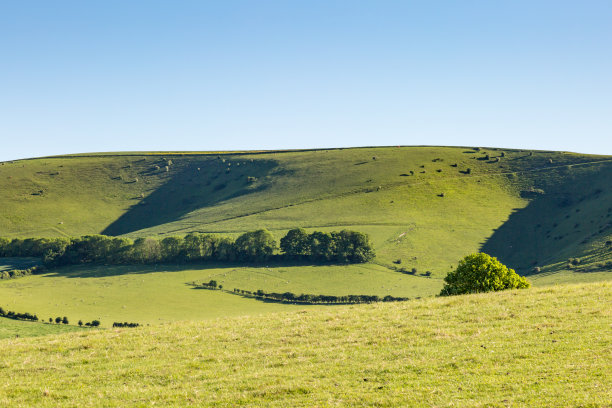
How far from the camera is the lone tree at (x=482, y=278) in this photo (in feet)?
139

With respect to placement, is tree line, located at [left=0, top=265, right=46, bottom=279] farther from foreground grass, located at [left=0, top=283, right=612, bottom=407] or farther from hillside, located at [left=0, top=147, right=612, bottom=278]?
foreground grass, located at [left=0, top=283, right=612, bottom=407]

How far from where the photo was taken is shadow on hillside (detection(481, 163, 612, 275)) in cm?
13050

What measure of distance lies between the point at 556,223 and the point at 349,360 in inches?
5964

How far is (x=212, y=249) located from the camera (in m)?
136

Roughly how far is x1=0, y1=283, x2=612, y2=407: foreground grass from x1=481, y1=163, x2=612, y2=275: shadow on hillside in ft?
322

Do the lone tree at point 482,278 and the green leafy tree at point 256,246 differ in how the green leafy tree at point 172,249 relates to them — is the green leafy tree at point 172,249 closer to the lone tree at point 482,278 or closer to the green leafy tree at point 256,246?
the green leafy tree at point 256,246

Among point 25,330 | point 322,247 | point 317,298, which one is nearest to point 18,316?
point 25,330

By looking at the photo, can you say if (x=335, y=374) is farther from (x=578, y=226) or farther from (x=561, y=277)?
(x=578, y=226)

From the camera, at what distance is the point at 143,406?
1778 centimetres

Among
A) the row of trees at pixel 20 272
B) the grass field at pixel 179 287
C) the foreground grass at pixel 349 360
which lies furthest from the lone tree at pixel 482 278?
the row of trees at pixel 20 272

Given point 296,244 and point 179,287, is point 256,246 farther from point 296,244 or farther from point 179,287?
point 179,287

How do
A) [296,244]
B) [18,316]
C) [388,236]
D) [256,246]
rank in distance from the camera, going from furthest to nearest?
[388,236] < [296,244] < [256,246] < [18,316]

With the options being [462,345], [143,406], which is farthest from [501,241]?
[143,406]

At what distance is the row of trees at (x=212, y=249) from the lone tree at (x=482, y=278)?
3365 inches
